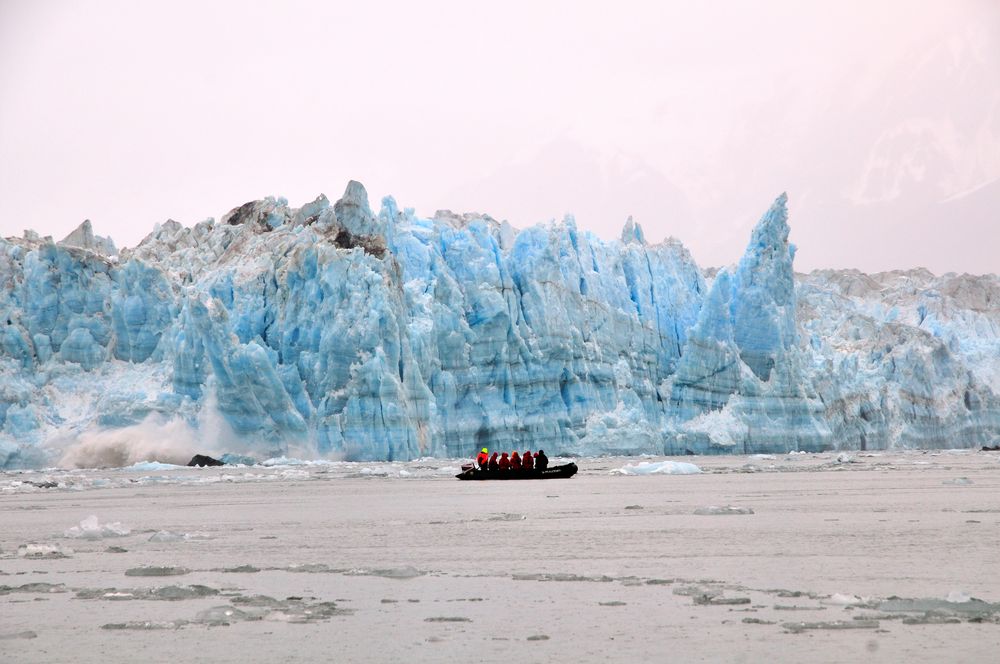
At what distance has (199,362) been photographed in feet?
152

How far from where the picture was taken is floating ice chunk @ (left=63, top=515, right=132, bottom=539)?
1518 centimetres

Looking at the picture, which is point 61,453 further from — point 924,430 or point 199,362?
point 924,430

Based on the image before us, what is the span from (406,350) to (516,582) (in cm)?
3700

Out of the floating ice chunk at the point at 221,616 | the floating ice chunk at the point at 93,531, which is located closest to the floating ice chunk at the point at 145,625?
the floating ice chunk at the point at 221,616

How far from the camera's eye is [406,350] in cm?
4678

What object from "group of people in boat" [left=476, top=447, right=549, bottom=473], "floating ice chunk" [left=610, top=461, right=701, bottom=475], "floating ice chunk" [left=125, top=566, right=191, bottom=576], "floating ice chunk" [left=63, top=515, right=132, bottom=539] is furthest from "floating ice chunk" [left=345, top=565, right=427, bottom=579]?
"floating ice chunk" [left=610, top=461, right=701, bottom=475]

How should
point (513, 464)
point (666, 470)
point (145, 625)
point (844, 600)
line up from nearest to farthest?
point (145, 625)
point (844, 600)
point (513, 464)
point (666, 470)

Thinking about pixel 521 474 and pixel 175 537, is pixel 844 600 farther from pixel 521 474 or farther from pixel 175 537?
pixel 521 474

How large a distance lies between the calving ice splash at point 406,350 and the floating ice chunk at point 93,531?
28.5m

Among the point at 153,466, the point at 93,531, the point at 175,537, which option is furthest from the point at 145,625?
the point at 153,466

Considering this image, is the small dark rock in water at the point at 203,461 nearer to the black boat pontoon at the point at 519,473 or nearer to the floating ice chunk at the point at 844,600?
the black boat pontoon at the point at 519,473

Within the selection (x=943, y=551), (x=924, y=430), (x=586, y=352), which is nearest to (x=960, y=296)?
(x=924, y=430)

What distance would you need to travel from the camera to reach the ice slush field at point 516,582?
7215 millimetres

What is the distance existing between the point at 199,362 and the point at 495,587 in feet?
127
